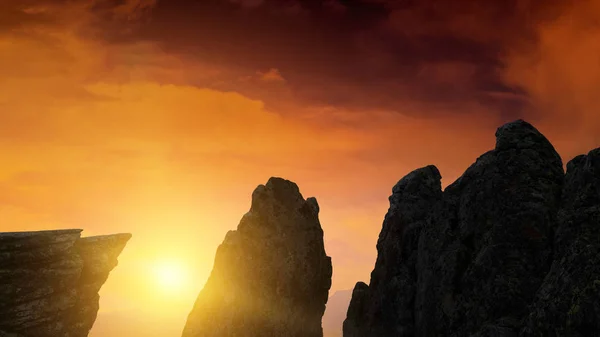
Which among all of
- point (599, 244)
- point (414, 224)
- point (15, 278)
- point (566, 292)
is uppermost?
point (414, 224)

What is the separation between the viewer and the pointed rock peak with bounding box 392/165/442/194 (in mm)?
49938

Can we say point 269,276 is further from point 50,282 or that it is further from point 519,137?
point 519,137

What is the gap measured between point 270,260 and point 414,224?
1748cm

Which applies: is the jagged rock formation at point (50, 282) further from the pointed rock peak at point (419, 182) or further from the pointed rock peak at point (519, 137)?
the pointed rock peak at point (519, 137)

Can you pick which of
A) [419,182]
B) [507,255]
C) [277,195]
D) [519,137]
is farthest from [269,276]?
[519,137]

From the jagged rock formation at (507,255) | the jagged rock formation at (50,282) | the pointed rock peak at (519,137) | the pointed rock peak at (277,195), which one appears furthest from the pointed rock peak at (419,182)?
the jagged rock formation at (50,282)

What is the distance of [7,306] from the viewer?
51.8 m

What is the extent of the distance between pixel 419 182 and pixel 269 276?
20.5 metres

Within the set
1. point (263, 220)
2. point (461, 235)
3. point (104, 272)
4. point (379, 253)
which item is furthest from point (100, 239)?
point (461, 235)

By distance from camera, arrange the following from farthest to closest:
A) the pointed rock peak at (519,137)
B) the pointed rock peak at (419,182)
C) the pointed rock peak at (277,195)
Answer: the pointed rock peak at (277,195) → the pointed rock peak at (419,182) → the pointed rock peak at (519,137)

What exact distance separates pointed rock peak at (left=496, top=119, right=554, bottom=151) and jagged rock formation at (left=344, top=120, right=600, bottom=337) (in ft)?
0.26

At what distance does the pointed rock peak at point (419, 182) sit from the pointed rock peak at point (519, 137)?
46.5 feet

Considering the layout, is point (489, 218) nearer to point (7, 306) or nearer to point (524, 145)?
point (524, 145)

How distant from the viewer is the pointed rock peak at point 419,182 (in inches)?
1966
